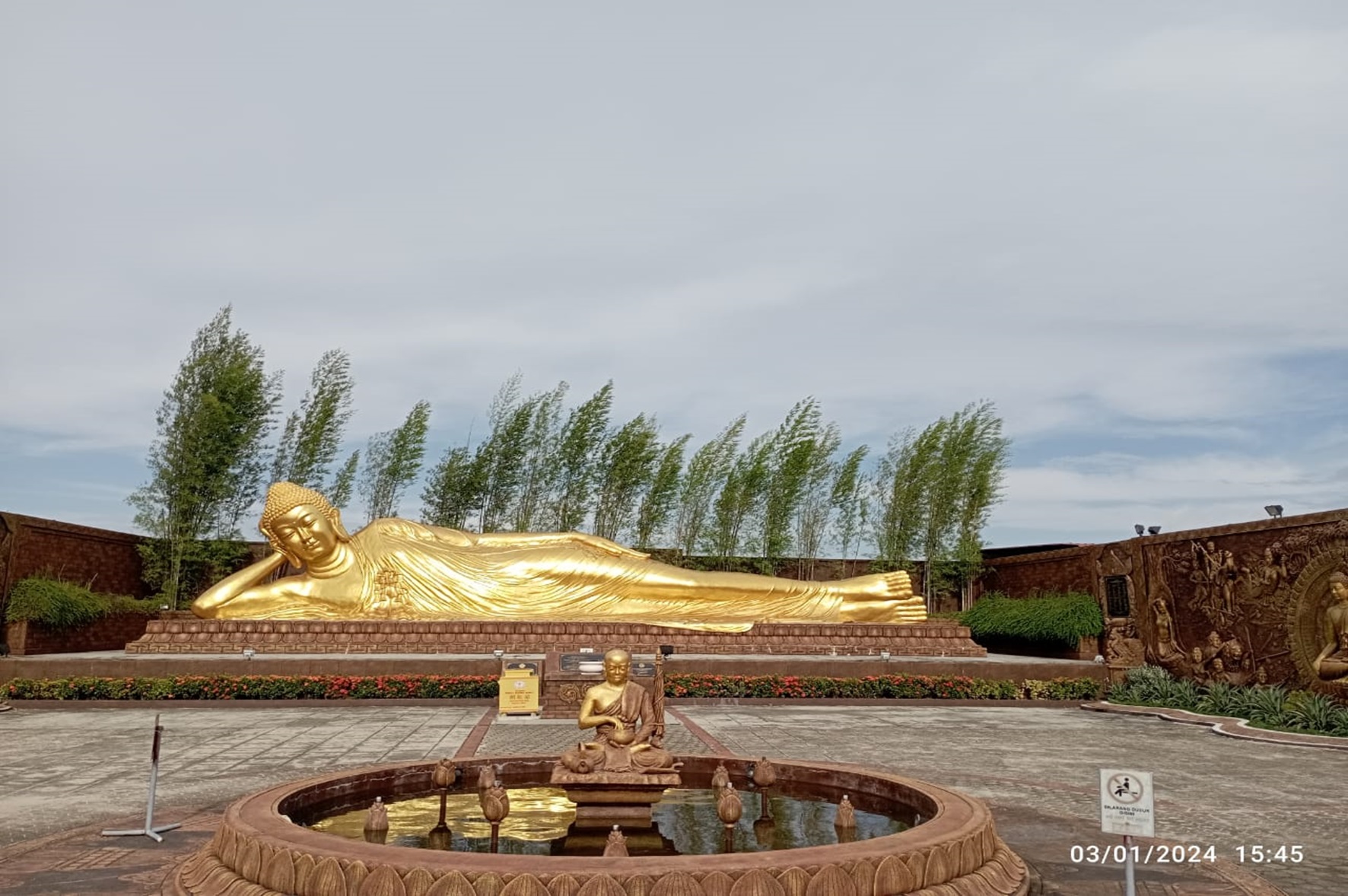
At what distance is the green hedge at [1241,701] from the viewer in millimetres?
9820

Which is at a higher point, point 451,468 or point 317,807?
point 451,468

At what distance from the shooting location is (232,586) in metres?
14.6

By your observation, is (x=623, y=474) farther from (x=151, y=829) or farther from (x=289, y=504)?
(x=151, y=829)

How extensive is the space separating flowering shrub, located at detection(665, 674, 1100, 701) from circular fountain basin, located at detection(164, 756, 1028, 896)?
8.52 metres

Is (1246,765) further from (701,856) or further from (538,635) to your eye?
(538,635)

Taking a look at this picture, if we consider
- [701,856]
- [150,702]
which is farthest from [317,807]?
[150,702]

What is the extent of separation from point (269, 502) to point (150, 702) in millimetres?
4029

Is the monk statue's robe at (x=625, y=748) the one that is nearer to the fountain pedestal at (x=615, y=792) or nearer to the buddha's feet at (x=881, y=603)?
the fountain pedestal at (x=615, y=792)

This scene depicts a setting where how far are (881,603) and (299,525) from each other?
31.8 ft

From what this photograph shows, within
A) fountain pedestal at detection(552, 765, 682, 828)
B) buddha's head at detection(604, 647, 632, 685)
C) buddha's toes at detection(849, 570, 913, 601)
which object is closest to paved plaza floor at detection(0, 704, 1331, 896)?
fountain pedestal at detection(552, 765, 682, 828)

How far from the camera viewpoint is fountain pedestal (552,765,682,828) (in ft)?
15.1

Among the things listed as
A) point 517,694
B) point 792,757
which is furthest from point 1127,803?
point 517,694

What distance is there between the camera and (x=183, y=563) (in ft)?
58.5

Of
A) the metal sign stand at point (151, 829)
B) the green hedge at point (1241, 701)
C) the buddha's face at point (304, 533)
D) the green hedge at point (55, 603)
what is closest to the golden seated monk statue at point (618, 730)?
the metal sign stand at point (151, 829)
